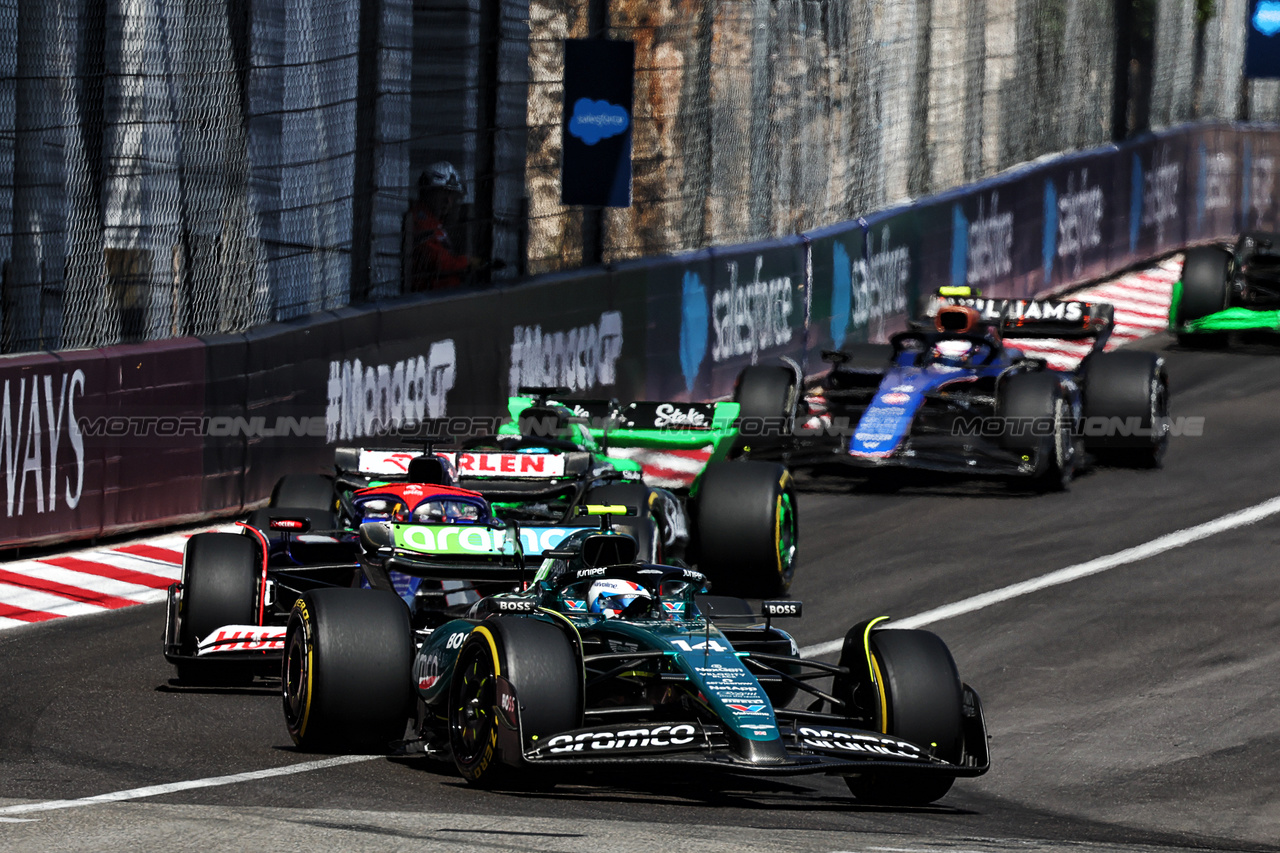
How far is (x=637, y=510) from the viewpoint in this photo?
1160 cm

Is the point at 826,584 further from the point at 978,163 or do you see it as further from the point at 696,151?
the point at 978,163

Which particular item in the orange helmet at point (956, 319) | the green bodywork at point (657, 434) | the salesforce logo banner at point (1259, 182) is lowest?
the green bodywork at point (657, 434)

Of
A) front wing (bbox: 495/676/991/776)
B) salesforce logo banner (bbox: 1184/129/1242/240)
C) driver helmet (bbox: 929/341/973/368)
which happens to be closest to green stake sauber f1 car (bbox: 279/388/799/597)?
driver helmet (bbox: 929/341/973/368)

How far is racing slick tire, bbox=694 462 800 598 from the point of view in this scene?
12.3 metres

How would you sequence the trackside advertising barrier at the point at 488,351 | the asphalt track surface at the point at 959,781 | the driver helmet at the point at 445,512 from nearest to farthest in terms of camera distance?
the asphalt track surface at the point at 959,781 → the driver helmet at the point at 445,512 → the trackside advertising barrier at the point at 488,351

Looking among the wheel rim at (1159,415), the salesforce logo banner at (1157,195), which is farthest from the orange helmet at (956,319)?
the salesforce logo banner at (1157,195)

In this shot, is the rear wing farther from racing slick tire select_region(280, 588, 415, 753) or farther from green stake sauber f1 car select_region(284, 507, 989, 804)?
racing slick tire select_region(280, 588, 415, 753)

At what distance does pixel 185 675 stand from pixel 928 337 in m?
7.75

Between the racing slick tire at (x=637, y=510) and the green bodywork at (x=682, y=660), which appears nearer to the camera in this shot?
the green bodywork at (x=682, y=660)

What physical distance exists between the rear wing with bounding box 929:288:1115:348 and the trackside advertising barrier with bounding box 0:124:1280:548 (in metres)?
2.44

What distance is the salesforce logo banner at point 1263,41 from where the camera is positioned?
29047 millimetres

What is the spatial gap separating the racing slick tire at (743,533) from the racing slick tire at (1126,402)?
4.41 meters

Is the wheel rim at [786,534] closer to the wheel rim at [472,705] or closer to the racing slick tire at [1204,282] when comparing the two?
the wheel rim at [472,705]

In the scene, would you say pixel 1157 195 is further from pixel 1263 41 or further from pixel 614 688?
pixel 614 688
